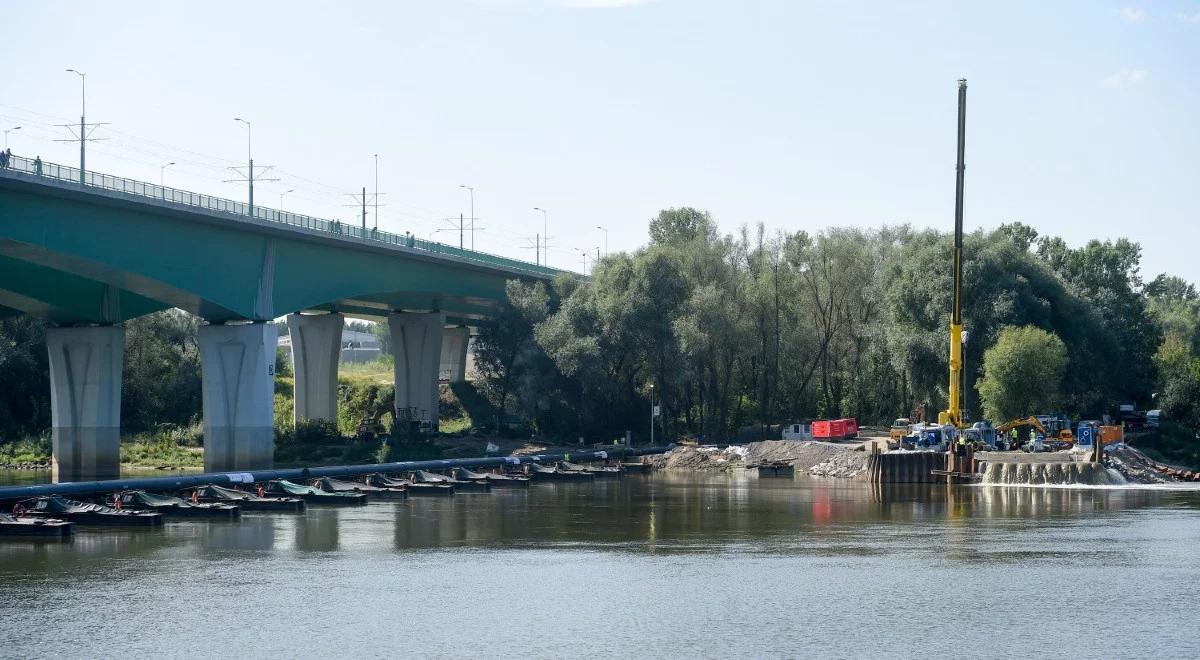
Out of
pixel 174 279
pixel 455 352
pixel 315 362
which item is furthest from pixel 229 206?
pixel 455 352

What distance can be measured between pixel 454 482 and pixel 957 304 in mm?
32737

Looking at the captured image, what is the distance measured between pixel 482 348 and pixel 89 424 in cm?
3524

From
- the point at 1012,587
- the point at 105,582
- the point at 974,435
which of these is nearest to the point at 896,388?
the point at 974,435

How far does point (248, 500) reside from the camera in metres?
63.1

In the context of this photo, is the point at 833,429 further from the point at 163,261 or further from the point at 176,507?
the point at 176,507

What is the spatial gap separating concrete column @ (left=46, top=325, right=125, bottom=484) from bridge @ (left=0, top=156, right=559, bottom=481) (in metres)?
0.07

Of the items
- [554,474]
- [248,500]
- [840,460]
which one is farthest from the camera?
[840,460]

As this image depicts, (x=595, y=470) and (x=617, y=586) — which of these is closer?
(x=617, y=586)

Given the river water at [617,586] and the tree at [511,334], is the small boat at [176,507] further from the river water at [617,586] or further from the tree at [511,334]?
the tree at [511,334]

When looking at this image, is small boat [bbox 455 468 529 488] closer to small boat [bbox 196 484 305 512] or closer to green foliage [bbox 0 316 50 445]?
small boat [bbox 196 484 305 512]

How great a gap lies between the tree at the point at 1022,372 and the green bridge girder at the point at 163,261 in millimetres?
40514

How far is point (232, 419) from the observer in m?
82.9

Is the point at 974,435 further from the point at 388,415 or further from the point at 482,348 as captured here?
the point at 388,415

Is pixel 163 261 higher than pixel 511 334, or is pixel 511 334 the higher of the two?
pixel 163 261
